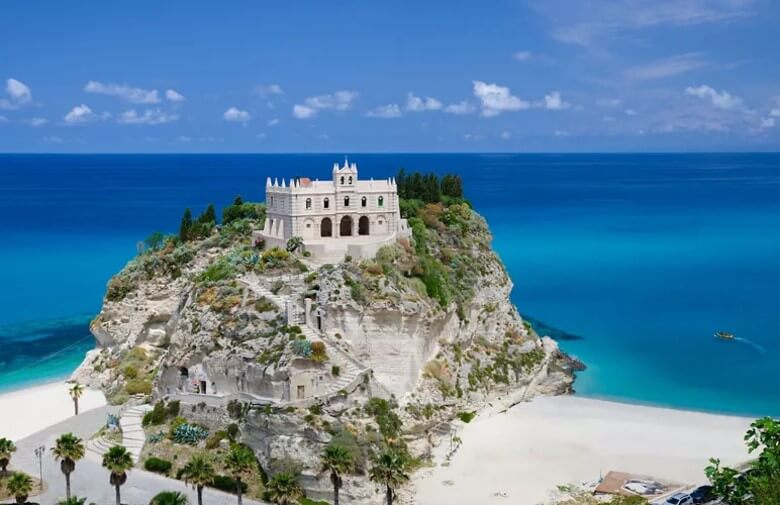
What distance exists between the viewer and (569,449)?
54.4 meters

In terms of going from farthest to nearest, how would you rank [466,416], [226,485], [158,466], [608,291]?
[608,291] < [466,416] < [158,466] < [226,485]

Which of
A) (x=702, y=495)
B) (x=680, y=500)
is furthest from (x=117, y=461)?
(x=702, y=495)

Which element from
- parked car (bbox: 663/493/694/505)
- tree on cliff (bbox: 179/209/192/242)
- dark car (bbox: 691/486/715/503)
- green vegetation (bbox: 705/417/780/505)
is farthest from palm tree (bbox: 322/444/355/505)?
tree on cliff (bbox: 179/209/192/242)

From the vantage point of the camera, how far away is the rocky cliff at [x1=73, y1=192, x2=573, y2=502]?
162 ft

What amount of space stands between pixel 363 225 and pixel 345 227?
151 cm

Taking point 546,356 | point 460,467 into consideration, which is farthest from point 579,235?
point 460,467

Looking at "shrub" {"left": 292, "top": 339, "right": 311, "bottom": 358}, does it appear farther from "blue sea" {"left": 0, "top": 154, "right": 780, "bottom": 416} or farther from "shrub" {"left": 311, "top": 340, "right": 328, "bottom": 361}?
"blue sea" {"left": 0, "top": 154, "right": 780, "bottom": 416}

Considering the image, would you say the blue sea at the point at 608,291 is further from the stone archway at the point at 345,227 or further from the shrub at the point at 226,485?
the shrub at the point at 226,485

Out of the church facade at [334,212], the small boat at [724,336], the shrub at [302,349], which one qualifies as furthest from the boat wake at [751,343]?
the shrub at [302,349]

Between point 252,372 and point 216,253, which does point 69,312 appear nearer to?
point 216,253

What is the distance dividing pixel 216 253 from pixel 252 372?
63.8ft

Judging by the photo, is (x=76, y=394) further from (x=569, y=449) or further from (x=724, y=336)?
(x=724, y=336)

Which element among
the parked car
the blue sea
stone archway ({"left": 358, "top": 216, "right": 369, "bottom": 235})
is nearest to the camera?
the parked car

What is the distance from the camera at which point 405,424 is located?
53.4 m
